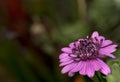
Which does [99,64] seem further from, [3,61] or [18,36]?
[18,36]

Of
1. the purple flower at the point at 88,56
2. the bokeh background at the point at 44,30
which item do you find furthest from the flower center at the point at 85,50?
the bokeh background at the point at 44,30

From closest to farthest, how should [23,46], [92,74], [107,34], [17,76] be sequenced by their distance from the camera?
1. [92,74]
2. [107,34]
3. [17,76]
4. [23,46]

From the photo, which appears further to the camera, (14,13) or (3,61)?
(14,13)

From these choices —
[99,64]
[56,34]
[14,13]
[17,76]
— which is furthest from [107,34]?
[99,64]

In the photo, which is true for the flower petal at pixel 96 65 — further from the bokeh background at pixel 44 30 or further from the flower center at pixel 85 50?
the bokeh background at pixel 44 30

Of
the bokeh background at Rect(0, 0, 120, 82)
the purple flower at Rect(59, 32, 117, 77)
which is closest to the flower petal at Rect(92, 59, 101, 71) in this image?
the purple flower at Rect(59, 32, 117, 77)

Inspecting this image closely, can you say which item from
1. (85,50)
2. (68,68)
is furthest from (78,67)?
(85,50)
